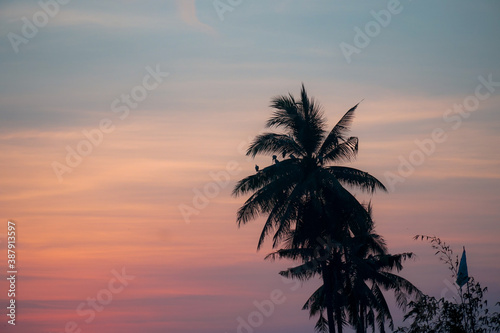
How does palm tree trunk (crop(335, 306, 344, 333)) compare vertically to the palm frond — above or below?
below

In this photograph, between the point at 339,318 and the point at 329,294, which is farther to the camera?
the point at 339,318

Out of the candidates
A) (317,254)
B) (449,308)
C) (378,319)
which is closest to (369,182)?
(317,254)

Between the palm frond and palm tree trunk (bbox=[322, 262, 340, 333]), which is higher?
the palm frond

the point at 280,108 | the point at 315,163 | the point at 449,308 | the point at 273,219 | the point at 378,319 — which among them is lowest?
the point at 449,308

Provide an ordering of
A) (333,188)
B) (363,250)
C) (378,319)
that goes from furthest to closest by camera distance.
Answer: (363,250)
(378,319)
(333,188)

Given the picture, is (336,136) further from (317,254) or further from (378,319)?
(378,319)

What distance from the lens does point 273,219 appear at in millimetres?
38188

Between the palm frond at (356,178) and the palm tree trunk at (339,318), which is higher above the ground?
the palm frond at (356,178)

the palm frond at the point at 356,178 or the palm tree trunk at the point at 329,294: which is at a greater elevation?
the palm frond at the point at 356,178

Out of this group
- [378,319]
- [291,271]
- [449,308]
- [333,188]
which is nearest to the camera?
[449,308]

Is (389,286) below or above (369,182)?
below

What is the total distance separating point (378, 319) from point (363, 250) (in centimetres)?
599

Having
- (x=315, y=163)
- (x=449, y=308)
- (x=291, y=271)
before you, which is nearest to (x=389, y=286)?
(x=291, y=271)

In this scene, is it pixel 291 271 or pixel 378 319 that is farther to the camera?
pixel 378 319
